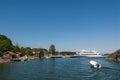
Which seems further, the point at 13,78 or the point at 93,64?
the point at 93,64

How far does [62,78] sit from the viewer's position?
70125mm

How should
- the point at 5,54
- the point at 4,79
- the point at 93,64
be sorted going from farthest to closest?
1. the point at 5,54
2. the point at 93,64
3. the point at 4,79

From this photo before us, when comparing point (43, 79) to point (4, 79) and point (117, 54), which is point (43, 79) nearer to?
point (4, 79)

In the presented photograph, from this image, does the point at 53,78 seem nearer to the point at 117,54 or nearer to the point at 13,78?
the point at 13,78

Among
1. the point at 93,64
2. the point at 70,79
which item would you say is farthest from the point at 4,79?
the point at 93,64

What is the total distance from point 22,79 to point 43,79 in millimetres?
5653

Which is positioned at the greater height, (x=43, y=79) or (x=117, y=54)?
(x=117, y=54)

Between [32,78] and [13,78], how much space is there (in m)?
5.23

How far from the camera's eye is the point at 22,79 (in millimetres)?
66875

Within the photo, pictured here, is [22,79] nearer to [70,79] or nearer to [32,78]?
[32,78]

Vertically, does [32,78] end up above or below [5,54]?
below

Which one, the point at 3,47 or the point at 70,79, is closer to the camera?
the point at 70,79

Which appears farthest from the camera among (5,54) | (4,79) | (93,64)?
(5,54)

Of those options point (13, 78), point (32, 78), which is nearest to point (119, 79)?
point (32, 78)
